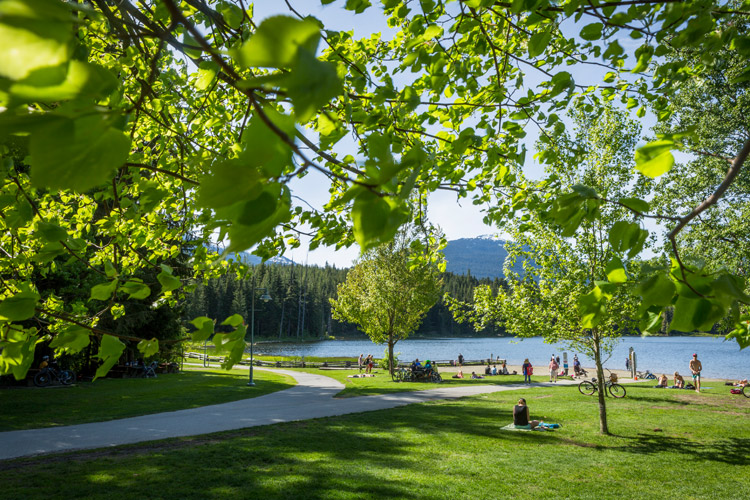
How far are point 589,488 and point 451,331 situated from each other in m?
107

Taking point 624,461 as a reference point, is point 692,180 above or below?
above

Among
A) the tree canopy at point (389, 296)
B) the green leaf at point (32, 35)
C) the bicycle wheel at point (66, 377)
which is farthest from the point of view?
the tree canopy at point (389, 296)

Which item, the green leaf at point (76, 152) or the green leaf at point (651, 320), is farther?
the green leaf at point (651, 320)

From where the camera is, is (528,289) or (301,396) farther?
(301,396)

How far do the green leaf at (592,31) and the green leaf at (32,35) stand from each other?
256 centimetres

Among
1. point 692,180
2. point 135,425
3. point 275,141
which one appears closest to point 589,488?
point 275,141

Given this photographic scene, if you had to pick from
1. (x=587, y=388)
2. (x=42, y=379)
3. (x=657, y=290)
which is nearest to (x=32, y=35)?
(x=657, y=290)

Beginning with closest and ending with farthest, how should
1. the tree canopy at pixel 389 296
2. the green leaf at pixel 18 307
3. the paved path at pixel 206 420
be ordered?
the green leaf at pixel 18 307
the paved path at pixel 206 420
the tree canopy at pixel 389 296

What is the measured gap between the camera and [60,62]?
0.55m

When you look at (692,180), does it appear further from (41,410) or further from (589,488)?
(41,410)

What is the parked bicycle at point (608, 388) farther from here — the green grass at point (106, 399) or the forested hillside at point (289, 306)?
the forested hillside at point (289, 306)

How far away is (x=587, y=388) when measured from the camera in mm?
17250

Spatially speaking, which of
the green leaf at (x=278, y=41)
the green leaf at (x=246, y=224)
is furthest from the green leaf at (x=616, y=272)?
the green leaf at (x=278, y=41)

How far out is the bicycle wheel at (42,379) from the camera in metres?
17.0
